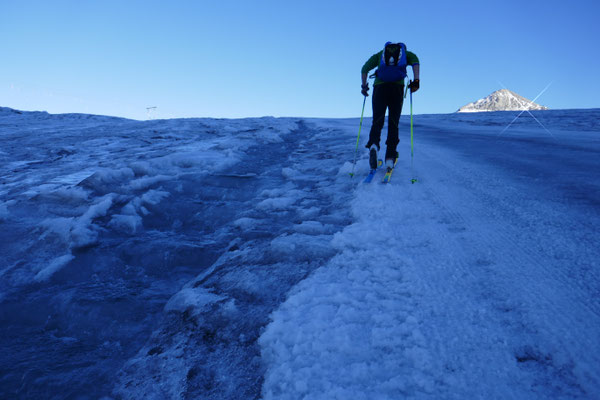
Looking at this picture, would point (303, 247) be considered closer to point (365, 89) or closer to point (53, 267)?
point (53, 267)

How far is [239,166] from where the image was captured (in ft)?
16.1

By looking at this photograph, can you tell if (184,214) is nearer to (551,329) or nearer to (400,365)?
(400,365)

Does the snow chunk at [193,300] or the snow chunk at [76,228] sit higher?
the snow chunk at [76,228]

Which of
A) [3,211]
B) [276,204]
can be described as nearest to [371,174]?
[276,204]

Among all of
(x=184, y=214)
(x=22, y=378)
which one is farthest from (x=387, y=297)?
(x=184, y=214)

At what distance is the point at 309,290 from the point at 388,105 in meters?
3.10

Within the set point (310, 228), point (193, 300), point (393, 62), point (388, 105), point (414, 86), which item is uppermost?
point (393, 62)

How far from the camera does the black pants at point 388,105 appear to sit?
12.6ft

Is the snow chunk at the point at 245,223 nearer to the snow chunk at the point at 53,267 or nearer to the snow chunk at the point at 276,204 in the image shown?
the snow chunk at the point at 276,204

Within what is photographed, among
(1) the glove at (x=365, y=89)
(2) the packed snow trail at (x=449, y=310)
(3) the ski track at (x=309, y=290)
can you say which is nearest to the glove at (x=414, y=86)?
(1) the glove at (x=365, y=89)

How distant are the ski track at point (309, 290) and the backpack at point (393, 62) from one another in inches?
49.9

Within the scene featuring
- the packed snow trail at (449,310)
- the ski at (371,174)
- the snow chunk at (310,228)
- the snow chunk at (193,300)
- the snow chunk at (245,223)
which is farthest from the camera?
the ski at (371,174)

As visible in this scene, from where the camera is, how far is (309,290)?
62.3 inches

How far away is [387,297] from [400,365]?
1.24ft
